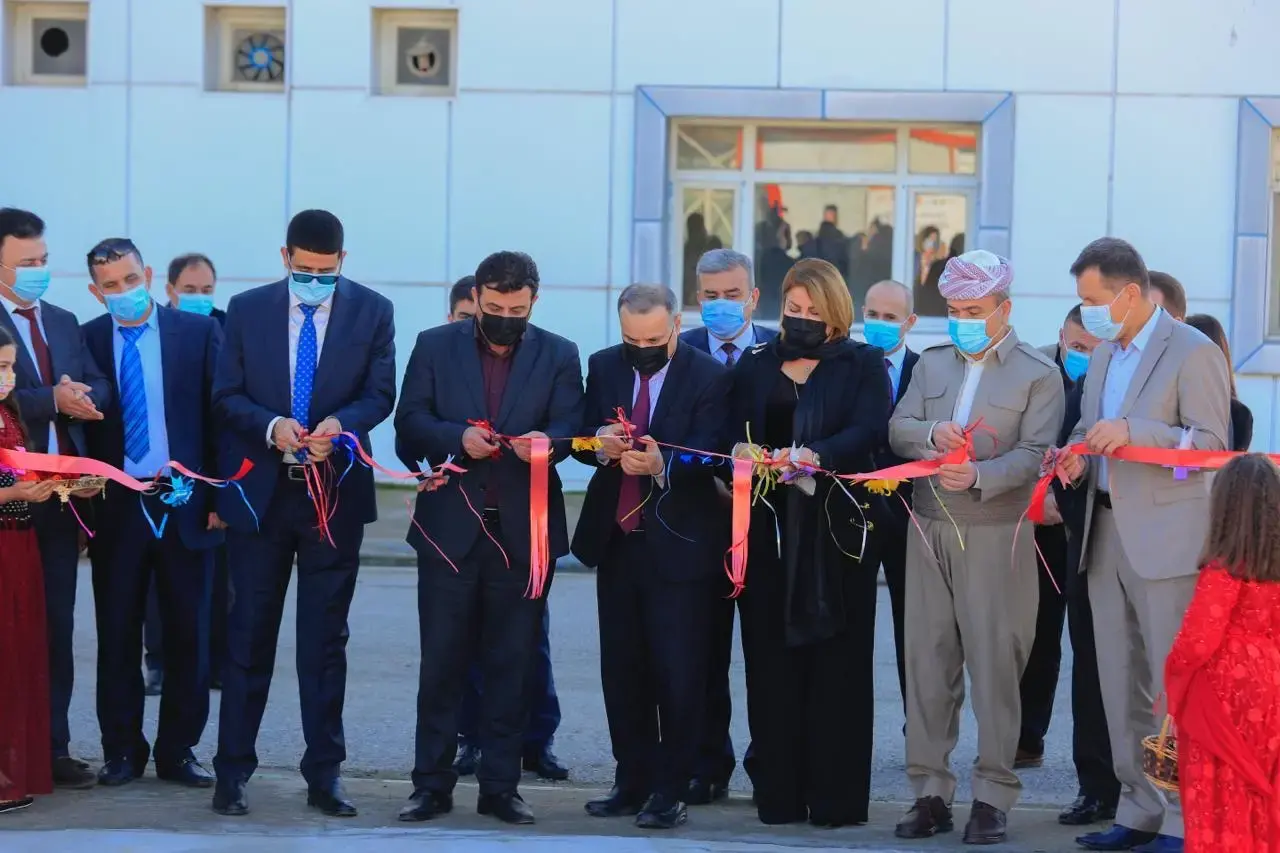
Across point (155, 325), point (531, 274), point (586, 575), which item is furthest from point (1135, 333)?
point (586, 575)

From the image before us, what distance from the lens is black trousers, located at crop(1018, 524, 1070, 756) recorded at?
27.2 feet

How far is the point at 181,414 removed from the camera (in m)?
7.59

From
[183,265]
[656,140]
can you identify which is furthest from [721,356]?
[656,140]

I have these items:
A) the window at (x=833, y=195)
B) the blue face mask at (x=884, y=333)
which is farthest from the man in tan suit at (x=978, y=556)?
Result: the window at (x=833, y=195)

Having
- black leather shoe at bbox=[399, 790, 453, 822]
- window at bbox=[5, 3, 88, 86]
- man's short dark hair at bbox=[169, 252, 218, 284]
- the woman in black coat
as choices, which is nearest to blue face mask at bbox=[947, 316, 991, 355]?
the woman in black coat

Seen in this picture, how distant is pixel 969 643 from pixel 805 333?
1.38 metres

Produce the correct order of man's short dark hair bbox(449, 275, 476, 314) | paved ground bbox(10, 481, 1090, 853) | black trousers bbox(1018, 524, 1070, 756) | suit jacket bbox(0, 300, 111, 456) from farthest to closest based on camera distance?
man's short dark hair bbox(449, 275, 476, 314) < black trousers bbox(1018, 524, 1070, 756) < suit jacket bbox(0, 300, 111, 456) < paved ground bbox(10, 481, 1090, 853)

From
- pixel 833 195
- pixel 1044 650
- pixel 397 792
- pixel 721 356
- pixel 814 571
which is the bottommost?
pixel 397 792

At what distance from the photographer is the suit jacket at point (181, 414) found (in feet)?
24.6

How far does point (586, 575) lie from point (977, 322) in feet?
25.3

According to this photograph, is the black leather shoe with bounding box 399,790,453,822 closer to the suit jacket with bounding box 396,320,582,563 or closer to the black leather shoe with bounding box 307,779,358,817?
the black leather shoe with bounding box 307,779,358,817

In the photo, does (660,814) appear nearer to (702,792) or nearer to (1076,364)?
(702,792)

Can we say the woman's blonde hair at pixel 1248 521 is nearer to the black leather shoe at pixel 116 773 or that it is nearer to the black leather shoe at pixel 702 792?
the black leather shoe at pixel 702 792

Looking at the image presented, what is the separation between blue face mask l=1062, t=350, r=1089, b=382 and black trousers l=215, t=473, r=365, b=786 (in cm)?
338
